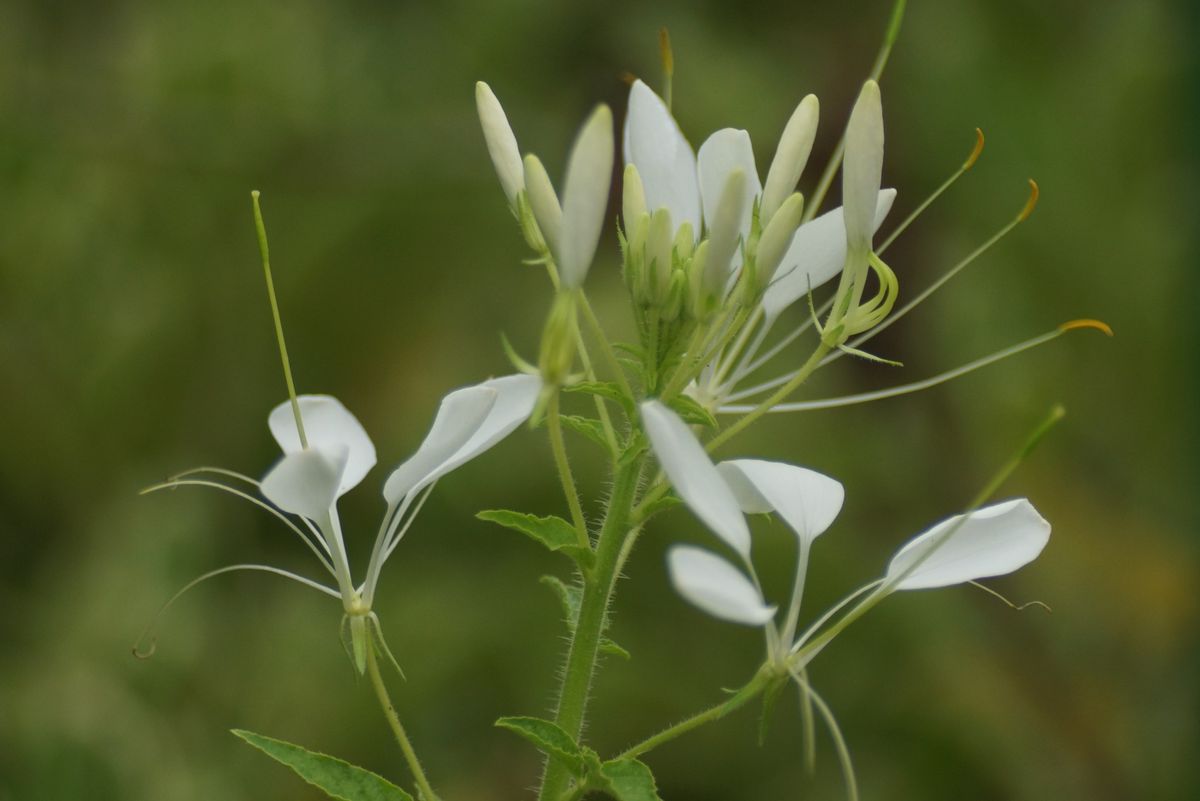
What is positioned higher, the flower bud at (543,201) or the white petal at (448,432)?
the flower bud at (543,201)

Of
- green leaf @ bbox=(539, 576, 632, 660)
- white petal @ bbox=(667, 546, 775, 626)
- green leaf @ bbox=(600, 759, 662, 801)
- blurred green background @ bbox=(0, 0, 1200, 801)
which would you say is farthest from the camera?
blurred green background @ bbox=(0, 0, 1200, 801)

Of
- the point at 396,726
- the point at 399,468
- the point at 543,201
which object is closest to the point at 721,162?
the point at 543,201

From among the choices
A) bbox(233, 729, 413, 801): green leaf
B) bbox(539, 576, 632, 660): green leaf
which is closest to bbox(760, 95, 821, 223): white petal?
bbox(539, 576, 632, 660): green leaf

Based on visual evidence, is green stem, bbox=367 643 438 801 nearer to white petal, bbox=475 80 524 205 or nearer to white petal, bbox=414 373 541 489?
white petal, bbox=414 373 541 489

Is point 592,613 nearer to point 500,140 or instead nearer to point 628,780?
point 628,780

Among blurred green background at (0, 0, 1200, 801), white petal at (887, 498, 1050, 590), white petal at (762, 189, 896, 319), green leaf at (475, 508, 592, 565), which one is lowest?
blurred green background at (0, 0, 1200, 801)

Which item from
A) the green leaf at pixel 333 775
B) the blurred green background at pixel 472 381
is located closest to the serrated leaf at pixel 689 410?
the green leaf at pixel 333 775

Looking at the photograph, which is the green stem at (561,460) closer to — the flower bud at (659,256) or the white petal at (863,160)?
the flower bud at (659,256)
